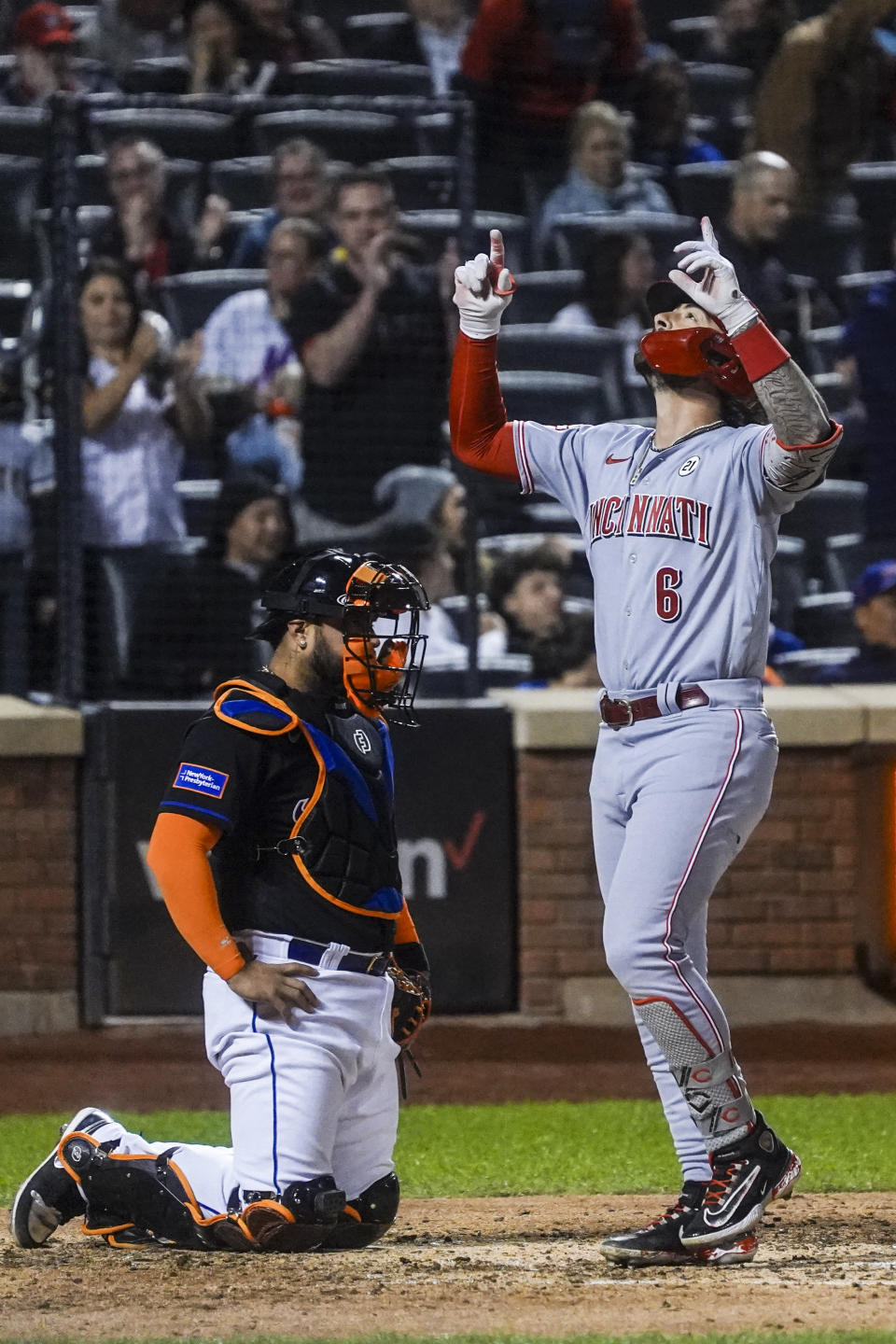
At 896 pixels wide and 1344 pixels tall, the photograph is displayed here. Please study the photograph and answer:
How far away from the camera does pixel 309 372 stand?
326 inches

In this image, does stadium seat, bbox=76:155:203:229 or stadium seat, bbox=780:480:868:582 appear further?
stadium seat, bbox=780:480:868:582

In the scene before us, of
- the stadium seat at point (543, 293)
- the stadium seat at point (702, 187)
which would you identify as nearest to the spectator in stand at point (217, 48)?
the stadium seat at point (543, 293)

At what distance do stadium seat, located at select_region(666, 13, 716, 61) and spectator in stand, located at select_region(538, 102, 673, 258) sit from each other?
45.2 inches

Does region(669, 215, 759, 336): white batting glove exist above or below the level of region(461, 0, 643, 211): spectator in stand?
below

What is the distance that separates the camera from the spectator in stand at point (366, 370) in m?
8.27

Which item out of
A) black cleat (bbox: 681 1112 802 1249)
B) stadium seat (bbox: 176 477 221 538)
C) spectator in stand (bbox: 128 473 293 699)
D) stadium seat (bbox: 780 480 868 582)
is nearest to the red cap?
stadium seat (bbox: 176 477 221 538)

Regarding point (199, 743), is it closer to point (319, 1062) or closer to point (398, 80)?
point (319, 1062)

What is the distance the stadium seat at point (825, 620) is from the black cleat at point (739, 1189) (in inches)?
205

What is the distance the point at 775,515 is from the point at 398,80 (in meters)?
6.83

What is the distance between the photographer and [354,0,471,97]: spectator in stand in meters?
9.98

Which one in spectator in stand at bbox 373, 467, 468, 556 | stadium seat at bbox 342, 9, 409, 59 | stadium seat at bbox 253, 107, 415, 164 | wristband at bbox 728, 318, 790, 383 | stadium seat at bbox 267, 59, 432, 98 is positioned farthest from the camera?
stadium seat at bbox 342, 9, 409, 59

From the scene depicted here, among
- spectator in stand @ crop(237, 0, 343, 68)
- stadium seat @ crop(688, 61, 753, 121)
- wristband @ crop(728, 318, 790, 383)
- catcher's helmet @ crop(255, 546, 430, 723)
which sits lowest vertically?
catcher's helmet @ crop(255, 546, 430, 723)

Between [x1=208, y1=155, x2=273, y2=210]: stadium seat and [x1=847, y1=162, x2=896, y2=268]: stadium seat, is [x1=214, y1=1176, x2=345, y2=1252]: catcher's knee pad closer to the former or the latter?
[x1=208, y1=155, x2=273, y2=210]: stadium seat

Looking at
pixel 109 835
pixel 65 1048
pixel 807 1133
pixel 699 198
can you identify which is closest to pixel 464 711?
pixel 109 835
